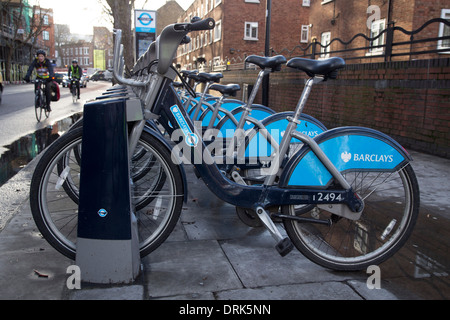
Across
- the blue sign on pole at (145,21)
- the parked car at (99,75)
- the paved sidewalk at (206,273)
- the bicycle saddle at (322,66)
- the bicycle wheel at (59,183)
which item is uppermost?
the blue sign on pole at (145,21)

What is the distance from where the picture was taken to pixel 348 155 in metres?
2.95

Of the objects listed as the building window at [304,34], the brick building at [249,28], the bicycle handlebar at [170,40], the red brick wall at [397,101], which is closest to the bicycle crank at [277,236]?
the bicycle handlebar at [170,40]

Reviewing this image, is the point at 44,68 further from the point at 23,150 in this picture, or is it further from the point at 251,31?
the point at 251,31

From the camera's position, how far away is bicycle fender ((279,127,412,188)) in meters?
2.93

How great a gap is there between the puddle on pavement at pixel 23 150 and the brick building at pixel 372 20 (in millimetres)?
7136

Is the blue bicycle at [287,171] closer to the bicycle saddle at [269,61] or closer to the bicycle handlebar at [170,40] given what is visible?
the bicycle handlebar at [170,40]

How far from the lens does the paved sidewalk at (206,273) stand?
2.54 m

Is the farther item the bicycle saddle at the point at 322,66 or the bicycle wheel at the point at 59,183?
the bicycle saddle at the point at 322,66

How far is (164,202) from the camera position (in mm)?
3145

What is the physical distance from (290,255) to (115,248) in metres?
1.31

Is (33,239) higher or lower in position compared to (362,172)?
lower

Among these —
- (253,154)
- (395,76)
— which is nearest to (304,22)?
(395,76)

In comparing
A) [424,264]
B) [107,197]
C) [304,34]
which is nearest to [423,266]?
[424,264]

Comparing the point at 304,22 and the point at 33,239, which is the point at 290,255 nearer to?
the point at 33,239
